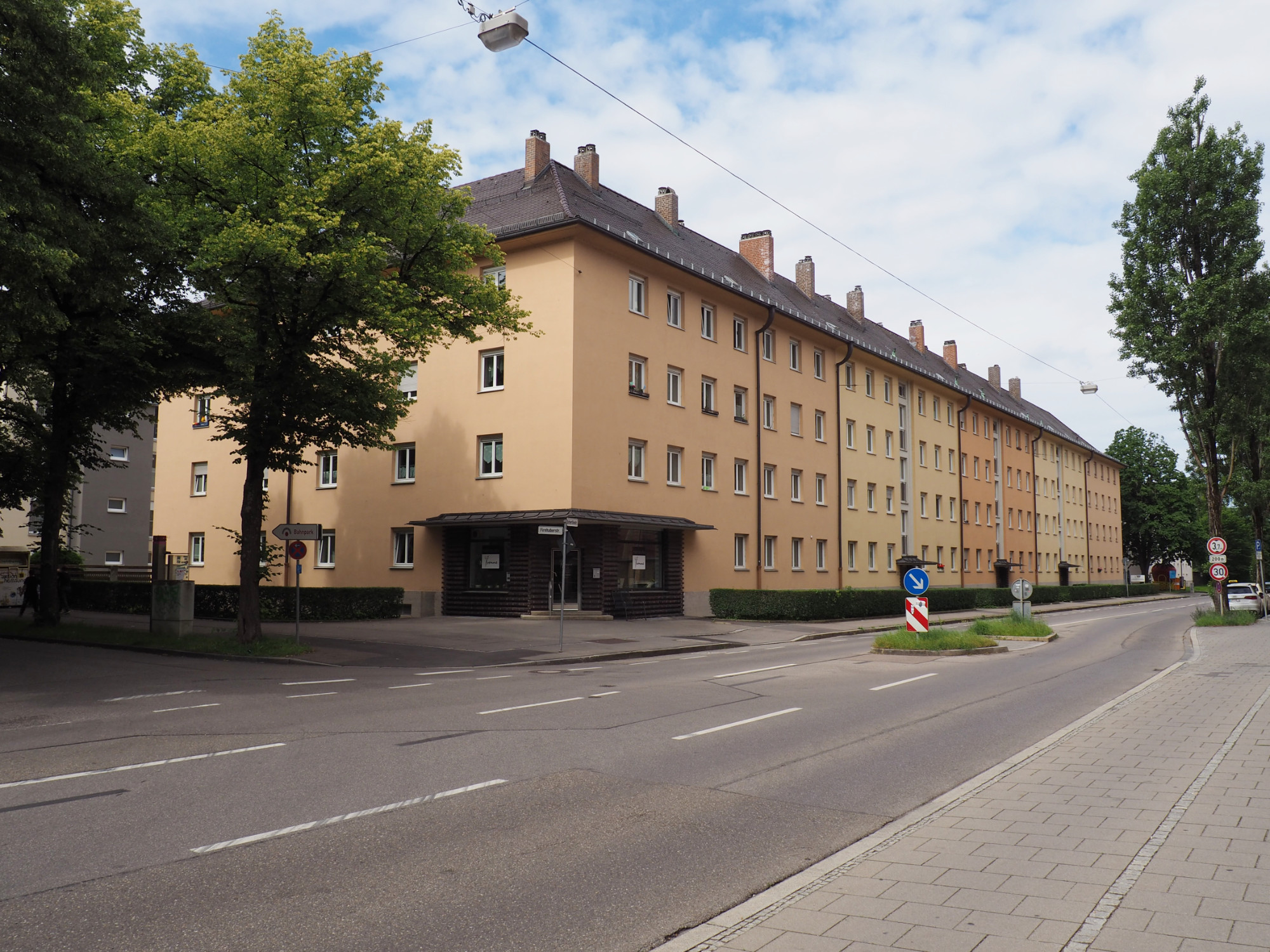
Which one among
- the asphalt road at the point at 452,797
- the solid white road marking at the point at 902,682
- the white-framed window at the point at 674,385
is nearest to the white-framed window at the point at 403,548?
the white-framed window at the point at 674,385

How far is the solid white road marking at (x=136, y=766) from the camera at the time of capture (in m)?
7.41

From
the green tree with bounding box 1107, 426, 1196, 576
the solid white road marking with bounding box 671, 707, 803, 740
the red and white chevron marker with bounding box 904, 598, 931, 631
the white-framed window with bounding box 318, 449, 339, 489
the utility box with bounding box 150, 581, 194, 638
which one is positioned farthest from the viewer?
the green tree with bounding box 1107, 426, 1196, 576

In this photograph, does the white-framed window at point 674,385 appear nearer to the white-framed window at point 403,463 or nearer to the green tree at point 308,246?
the white-framed window at point 403,463

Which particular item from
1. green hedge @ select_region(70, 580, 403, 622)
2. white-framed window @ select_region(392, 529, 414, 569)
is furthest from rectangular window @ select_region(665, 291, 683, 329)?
green hedge @ select_region(70, 580, 403, 622)

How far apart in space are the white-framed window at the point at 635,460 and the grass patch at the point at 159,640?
44.3 ft

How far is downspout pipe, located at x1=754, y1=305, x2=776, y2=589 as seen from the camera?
3750 cm

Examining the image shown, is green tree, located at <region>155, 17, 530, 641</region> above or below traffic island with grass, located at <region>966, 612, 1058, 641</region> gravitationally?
above

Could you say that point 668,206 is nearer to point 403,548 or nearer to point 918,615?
point 403,548

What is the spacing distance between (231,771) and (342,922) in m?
3.94

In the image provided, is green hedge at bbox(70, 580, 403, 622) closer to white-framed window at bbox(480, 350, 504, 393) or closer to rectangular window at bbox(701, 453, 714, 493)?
white-framed window at bbox(480, 350, 504, 393)

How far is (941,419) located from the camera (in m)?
57.0

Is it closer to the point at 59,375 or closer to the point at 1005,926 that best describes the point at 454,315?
the point at 59,375

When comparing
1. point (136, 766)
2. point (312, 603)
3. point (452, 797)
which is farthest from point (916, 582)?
point (312, 603)

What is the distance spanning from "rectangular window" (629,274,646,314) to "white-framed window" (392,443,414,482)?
350 inches
